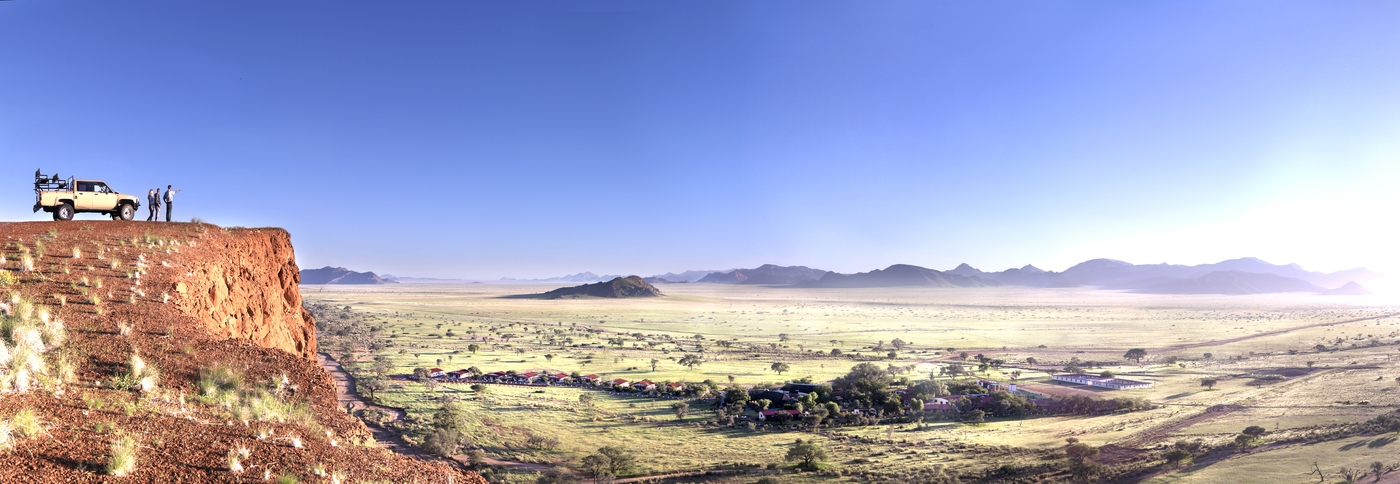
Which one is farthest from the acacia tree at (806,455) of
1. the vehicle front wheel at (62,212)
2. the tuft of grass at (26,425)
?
the vehicle front wheel at (62,212)

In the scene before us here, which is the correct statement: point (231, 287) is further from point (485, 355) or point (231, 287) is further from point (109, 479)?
point (485, 355)

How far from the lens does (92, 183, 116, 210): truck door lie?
17281 mm

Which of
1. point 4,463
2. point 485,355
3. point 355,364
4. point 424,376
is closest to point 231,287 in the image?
point 4,463

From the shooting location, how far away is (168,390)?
7516mm

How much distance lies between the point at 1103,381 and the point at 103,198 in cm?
5706

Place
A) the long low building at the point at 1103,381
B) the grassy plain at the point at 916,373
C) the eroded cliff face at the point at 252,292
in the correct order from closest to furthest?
1. the eroded cliff face at the point at 252,292
2. the grassy plain at the point at 916,373
3. the long low building at the point at 1103,381

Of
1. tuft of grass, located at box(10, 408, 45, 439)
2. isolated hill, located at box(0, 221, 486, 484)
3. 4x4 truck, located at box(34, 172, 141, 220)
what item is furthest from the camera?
4x4 truck, located at box(34, 172, 141, 220)

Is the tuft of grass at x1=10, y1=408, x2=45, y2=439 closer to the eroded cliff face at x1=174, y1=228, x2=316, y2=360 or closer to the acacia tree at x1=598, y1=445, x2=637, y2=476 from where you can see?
the eroded cliff face at x1=174, y1=228, x2=316, y2=360

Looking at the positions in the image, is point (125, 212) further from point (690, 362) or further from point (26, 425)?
point (690, 362)

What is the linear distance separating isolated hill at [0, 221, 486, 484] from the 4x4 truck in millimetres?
3642

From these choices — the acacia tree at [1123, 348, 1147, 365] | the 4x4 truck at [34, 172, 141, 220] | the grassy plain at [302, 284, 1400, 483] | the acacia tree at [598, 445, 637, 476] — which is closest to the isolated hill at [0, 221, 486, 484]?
the 4x4 truck at [34, 172, 141, 220]

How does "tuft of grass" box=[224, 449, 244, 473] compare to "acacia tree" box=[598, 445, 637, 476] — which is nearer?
"tuft of grass" box=[224, 449, 244, 473]

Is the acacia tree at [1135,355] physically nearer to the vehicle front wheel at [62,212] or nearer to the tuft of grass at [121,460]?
the tuft of grass at [121,460]

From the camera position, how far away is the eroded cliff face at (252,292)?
11.8 metres
